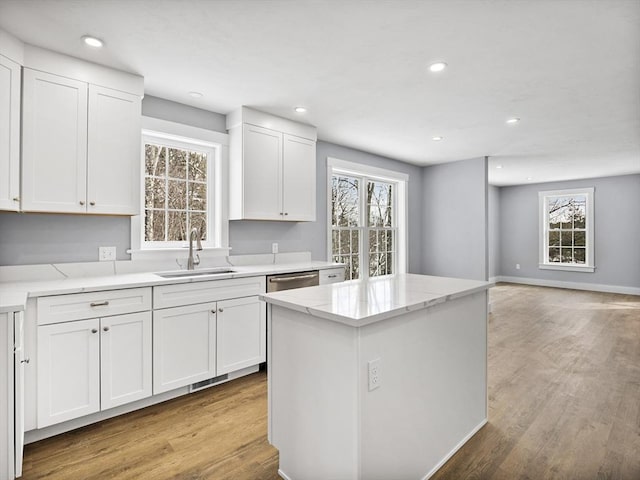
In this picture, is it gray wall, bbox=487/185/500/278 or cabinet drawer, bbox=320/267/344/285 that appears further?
gray wall, bbox=487/185/500/278

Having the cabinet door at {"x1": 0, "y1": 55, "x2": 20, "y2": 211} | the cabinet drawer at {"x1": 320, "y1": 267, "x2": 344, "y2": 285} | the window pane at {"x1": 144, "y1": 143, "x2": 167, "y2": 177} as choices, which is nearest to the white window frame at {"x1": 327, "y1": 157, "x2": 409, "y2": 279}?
the cabinet drawer at {"x1": 320, "y1": 267, "x2": 344, "y2": 285}

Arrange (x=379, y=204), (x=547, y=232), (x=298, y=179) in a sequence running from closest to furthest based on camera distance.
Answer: (x=298, y=179) < (x=379, y=204) < (x=547, y=232)

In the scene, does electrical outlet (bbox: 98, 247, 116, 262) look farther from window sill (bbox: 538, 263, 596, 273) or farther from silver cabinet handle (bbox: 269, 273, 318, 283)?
window sill (bbox: 538, 263, 596, 273)

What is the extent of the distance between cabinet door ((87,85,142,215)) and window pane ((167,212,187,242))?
22.3 inches

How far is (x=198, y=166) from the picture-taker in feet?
11.6

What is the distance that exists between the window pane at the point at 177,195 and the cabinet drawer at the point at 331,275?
151 cm

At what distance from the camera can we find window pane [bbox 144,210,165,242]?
10.5 feet

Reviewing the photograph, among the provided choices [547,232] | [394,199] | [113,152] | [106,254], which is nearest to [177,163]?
[113,152]

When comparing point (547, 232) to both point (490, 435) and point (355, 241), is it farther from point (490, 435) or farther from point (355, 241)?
point (490, 435)

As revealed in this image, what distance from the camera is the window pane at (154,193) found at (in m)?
3.21

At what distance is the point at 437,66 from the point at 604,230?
24.0ft

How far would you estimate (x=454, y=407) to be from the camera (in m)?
2.02

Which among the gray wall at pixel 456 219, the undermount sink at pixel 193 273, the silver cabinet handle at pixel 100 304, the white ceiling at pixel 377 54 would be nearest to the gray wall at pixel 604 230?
the gray wall at pixel 456 219

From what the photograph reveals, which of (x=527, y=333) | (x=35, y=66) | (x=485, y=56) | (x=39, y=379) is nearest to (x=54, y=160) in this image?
(x=35, y=66)
